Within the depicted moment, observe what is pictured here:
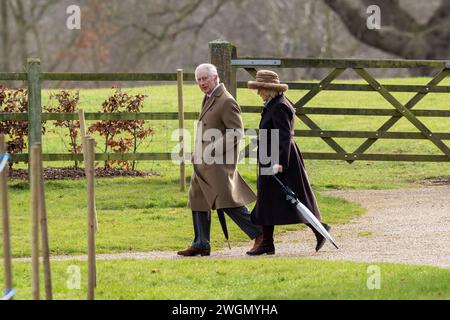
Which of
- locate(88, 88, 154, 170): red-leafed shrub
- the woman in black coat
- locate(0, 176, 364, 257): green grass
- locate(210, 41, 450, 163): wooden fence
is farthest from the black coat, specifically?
locate(88, 88, 154, 170): red-leafed shrub

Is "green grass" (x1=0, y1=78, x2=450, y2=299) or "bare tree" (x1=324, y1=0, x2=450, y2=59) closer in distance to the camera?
"green grass" (x1=0, y1=78, x2=450, y2=299)

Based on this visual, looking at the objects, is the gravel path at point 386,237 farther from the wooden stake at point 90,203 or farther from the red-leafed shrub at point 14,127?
the red-leafed shrub at point 14,127

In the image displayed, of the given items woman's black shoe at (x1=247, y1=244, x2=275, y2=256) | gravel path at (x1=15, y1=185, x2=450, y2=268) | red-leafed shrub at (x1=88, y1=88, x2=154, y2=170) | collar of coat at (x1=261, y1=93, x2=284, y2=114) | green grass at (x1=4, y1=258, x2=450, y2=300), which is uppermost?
collar of coat at (x1=261, y1=93, x2=284, y2=114)

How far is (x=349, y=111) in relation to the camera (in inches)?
742

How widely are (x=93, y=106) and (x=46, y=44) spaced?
22994mm

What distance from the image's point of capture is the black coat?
42.2 feet

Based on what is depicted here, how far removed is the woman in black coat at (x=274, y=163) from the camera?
506 inches

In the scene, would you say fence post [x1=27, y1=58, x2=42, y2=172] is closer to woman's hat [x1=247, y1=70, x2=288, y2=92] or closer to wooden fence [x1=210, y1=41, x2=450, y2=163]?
wooden fence [x1=210, y1=41, x2=450, y2=163]

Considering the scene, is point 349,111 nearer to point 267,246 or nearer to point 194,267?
point 267,246

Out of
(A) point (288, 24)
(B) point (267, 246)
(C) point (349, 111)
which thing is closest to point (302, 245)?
(B) point (267, 246)

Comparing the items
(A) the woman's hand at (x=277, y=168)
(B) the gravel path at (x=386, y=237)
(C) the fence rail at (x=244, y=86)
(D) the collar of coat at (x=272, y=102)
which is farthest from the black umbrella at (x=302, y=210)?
(C) the fence rail at (x=244, y=86)

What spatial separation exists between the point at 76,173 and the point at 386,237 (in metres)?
6.28

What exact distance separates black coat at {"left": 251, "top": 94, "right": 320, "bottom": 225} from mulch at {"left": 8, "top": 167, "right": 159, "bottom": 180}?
6372mm

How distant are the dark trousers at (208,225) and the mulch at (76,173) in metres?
6.11
